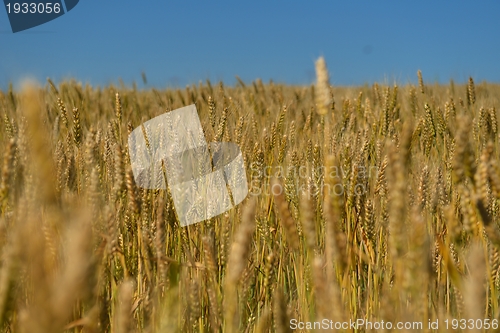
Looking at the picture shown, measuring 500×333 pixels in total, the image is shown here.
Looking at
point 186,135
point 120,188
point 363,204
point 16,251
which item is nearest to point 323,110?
point 363,204

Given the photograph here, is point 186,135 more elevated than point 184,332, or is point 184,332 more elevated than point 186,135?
point 186,135

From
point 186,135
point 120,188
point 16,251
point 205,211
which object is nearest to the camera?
point 16,251

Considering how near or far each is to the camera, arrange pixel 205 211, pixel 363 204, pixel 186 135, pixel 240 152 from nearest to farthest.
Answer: pixel 363 204 → pixel 205 211 → pixel 240 152 → pixel 186 135

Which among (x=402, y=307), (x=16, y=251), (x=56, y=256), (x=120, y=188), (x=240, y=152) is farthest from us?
(x=240, y=152)

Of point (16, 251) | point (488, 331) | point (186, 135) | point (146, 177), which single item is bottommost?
point (488, 331)

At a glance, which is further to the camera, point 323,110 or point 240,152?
point 240,152

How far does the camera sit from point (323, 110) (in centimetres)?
93

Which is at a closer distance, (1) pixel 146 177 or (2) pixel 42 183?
(2) pixel 42 183

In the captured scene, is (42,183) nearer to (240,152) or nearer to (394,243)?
(394,243)

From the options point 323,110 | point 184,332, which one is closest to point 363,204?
point 323,110

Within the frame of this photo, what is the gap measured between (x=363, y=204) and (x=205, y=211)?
42cm

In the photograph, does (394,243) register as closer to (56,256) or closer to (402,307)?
(402,307)

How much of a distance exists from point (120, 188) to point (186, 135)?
80 centimetres

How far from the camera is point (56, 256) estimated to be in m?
0.66
